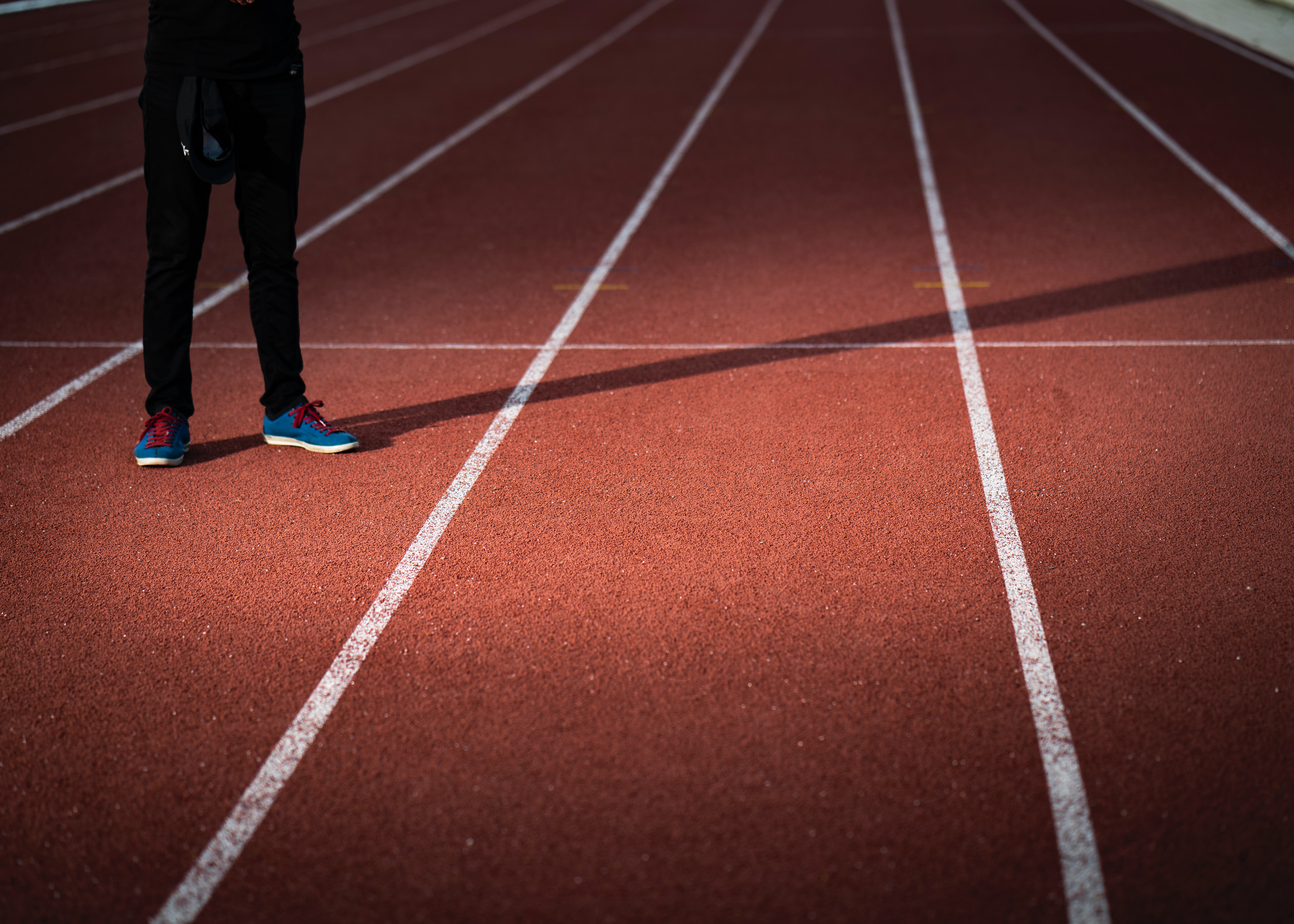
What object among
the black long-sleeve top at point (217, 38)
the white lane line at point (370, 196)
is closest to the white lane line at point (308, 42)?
the white lane line at point (370, 196)

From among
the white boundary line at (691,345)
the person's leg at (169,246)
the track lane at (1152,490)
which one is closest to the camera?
the track lane at (1152,490)

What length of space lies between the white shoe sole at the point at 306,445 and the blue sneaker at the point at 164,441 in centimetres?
33

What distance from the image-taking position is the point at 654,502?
3.72 meters

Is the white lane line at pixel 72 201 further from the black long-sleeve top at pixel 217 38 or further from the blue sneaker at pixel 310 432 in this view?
the blue sneaker at pixel 310 432

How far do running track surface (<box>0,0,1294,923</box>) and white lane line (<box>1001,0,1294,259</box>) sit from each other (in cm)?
22

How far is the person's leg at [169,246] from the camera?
367 cm

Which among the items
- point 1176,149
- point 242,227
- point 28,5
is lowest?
point 1176,149

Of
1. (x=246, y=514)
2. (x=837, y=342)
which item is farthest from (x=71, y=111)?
(x=837, y=342)

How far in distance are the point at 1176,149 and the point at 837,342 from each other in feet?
17.6

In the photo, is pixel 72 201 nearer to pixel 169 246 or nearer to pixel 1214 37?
pixel 169 246

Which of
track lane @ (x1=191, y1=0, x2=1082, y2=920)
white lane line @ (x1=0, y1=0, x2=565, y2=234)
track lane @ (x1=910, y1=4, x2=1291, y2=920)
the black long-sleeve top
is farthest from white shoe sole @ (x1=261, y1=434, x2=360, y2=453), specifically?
white lane line @ (x1=0, y1=0, x2=565, y2=234)

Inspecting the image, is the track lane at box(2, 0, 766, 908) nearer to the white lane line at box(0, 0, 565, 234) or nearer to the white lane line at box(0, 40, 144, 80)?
the white lane line at box(0, 0, 565, 234)

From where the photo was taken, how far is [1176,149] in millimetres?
8547

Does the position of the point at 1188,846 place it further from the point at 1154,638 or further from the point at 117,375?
the point at 117,375
